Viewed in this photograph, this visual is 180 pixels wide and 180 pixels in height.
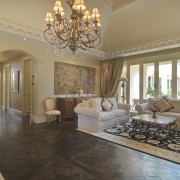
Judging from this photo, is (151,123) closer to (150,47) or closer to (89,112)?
(89,112)

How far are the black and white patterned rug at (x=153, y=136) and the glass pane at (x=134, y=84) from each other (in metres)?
2.30

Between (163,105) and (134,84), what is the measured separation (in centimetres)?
200

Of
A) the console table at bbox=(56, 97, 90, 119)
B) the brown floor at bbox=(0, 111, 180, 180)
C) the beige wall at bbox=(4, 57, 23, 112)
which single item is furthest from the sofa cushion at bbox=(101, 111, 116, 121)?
the beige wall at bbox=(4, 57, 23, 112)

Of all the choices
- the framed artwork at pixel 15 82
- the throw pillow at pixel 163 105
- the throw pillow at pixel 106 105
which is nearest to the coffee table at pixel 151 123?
the throw pillow at pixel 163 105

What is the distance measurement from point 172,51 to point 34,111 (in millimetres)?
5826

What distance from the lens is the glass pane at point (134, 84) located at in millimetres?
6840

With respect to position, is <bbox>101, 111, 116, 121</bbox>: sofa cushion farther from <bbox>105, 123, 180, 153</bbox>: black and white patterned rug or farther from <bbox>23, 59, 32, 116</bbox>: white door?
<bbox>23, 59, 32, 116</bbox>: white door

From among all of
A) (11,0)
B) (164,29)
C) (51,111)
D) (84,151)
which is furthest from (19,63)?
(164,29)

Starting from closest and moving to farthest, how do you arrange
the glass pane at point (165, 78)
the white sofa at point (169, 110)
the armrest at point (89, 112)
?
→ the armrest at point (89, 112) → the white sofa at point (169, 110) → the glass pane at point (165, 78)

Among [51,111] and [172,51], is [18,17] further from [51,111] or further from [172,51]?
[172,51]

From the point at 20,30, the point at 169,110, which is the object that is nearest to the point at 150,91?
the point at 169,110

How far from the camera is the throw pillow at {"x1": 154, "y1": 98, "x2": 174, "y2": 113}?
5091 mm

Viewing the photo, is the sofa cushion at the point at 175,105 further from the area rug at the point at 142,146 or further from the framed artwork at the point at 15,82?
the framed artwork at the point at 15,82

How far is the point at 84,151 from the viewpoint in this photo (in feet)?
9.91
